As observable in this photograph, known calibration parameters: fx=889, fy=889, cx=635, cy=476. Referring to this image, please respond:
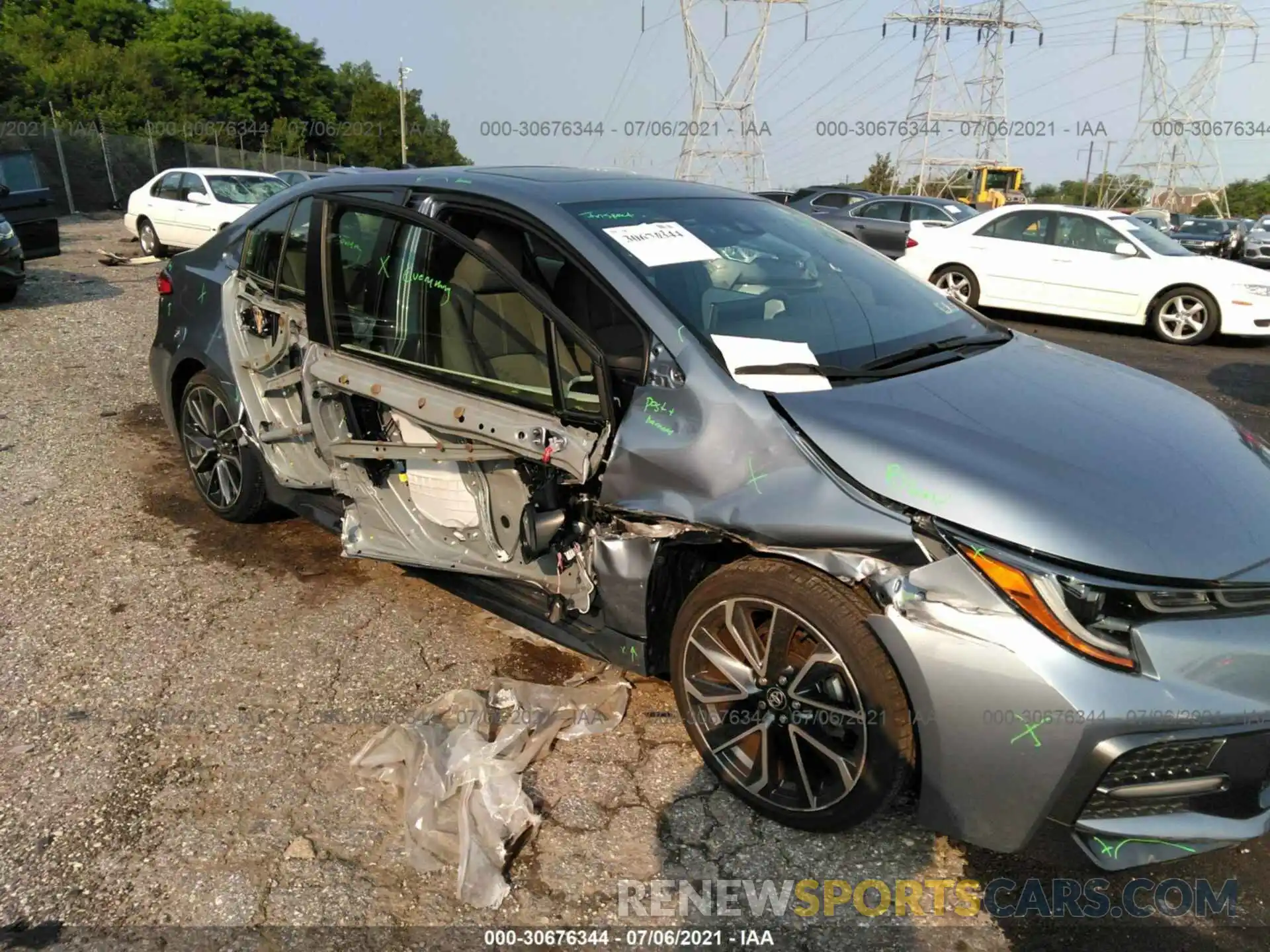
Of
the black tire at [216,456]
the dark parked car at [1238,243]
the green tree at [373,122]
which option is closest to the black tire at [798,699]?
the black tire at [216,456]

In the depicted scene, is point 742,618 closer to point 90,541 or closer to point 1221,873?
point 1221,873

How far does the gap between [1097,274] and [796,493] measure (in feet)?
31.7

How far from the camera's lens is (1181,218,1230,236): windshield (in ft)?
81.8

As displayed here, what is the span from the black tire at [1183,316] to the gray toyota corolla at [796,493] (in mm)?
8064

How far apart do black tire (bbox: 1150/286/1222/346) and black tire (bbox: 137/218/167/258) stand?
1479 cm

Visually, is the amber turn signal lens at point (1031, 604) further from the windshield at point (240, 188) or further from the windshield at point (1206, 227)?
the windshield at point (1206, 227)

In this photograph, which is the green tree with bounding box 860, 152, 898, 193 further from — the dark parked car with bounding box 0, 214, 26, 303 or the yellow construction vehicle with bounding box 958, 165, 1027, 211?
the dark parked car with bounding box 0, 214, 26, 303

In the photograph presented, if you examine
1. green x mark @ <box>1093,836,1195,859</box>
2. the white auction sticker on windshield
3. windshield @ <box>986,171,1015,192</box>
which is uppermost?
windshield @ <box>986,171,1015,192</box>

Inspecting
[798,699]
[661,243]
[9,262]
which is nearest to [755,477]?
[798,699]

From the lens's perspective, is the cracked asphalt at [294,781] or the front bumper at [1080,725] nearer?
the front bumper at [1080,725]

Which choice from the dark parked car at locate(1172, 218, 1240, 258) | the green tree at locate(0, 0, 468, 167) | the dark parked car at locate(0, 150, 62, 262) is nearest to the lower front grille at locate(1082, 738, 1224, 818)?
the dark parked car at locate(0, 150, 62, 262)

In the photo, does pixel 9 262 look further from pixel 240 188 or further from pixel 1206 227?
pixel 1206 227

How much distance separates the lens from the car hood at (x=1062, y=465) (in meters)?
2.05

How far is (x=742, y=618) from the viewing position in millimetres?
2438
